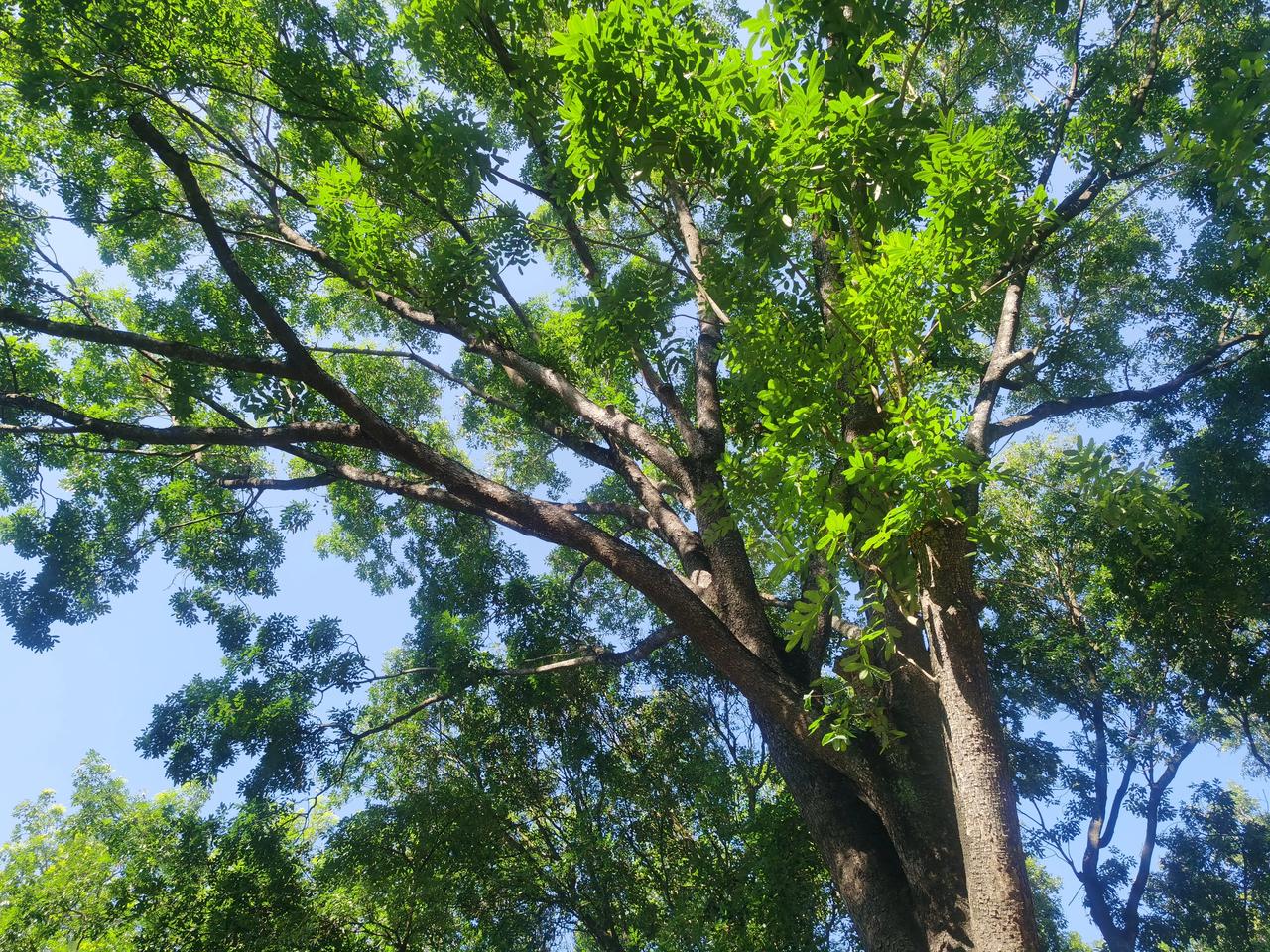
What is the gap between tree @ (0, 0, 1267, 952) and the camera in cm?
313

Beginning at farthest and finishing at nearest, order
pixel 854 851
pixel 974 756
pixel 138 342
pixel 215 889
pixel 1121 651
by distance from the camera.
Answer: pixel 1121 651, pixel 215 889, pixel 138 342, pixel 854 851, pixel 974 756

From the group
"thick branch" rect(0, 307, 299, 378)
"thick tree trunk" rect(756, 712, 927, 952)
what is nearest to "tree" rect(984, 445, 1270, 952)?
"thick tree trunk" rect(756, 712, 927, 952)

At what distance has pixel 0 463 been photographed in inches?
293

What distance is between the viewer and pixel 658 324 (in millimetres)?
5418

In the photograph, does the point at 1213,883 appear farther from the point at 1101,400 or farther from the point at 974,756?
the point at 974,756

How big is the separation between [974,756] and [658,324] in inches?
139

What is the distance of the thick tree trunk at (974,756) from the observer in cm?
272

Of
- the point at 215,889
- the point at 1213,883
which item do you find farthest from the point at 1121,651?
the point at 215,889

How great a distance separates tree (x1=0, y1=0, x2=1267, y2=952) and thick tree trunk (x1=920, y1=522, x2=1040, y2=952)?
1 centimetres

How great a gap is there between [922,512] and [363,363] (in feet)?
25.5

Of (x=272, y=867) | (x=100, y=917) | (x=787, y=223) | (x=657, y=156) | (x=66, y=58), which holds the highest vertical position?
(x=66, y=58)

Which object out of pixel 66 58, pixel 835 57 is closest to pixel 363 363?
pixel 66 58

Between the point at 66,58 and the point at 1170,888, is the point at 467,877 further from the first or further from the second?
the point at 1170,888

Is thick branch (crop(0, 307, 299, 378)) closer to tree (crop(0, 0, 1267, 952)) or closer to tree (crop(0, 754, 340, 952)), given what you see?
tree (crop(0, 0, 1267, 952))
